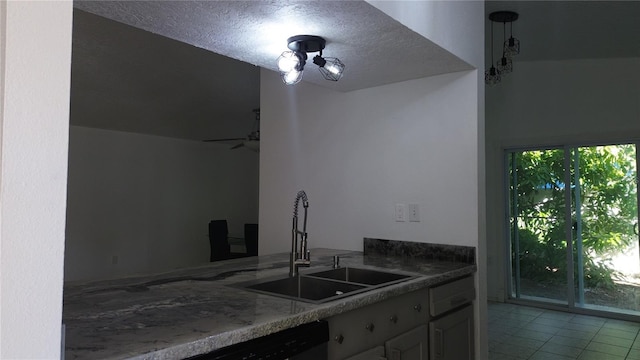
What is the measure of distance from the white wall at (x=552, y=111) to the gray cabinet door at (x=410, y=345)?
12.4ft

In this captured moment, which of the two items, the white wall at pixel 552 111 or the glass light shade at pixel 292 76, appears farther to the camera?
the white wall at pixel 552 111

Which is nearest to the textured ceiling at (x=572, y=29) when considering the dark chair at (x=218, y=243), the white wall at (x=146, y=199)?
the dark chair at (x=218, y=243)

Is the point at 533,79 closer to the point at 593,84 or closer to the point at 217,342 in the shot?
the point at 593,84

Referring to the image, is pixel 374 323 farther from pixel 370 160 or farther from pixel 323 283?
pixel 370 160

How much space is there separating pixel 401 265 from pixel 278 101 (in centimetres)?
172

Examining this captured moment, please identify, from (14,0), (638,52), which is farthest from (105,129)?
(638,52)

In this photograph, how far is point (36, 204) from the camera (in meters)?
0.73

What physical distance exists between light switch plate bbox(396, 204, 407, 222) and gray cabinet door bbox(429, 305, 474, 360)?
2.10 ft

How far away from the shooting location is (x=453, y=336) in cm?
229

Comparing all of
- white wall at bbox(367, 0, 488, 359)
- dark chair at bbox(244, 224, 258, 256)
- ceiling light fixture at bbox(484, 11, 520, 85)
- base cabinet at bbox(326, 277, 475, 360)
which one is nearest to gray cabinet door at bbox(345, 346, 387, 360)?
base cabinet at bbox(326, 277, 475, 360)

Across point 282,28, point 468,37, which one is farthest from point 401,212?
point 282,28

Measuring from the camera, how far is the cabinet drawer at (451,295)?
2.13m

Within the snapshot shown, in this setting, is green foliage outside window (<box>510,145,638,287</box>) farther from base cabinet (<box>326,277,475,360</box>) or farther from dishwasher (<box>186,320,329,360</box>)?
dishwasher (<box>186,320,329,360</box>)

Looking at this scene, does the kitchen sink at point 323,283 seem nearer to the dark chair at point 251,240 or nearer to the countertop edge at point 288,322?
the countertop edge at point 288,322
